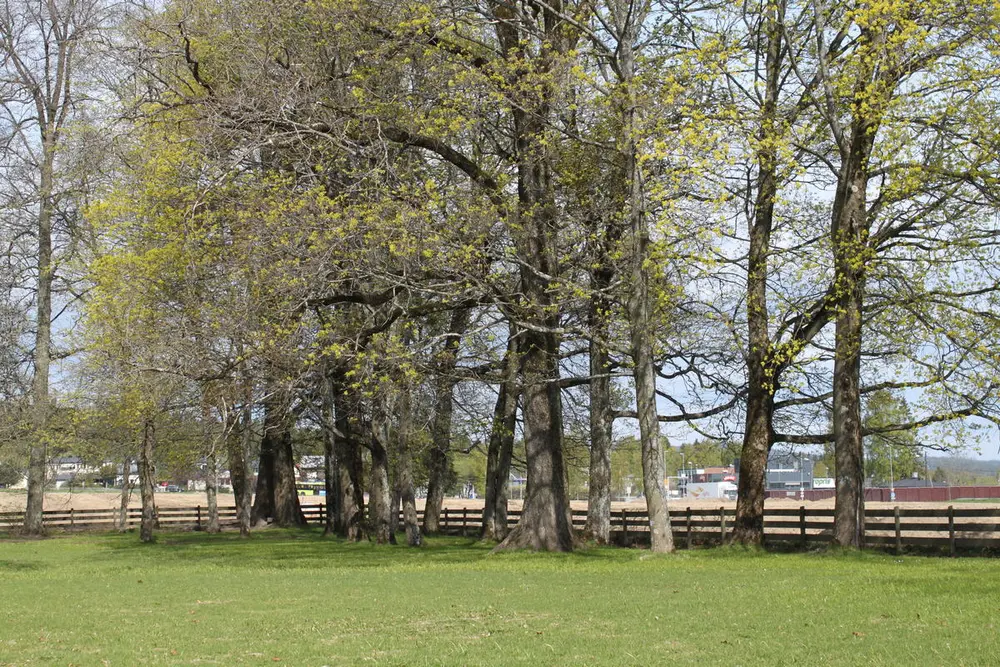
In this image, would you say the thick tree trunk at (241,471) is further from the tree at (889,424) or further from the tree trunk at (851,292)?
the tree trunk at (851,292)

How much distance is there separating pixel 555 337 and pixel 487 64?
19.6 ft

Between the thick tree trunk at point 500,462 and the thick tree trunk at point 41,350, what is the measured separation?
48.7 ft

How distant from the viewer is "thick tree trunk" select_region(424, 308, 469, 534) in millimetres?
24531

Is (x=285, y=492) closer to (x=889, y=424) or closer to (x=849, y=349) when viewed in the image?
(x=889, y=424)

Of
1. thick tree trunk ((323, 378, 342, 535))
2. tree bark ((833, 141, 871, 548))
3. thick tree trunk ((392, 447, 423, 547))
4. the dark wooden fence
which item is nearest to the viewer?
tree bark ((833, 141, 871, 548))

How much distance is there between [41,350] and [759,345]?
26.1 meters

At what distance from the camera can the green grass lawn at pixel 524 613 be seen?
8.89 metres

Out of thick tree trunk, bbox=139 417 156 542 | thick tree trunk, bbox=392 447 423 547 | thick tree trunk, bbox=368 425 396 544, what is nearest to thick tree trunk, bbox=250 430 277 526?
thick tree trunk, bbox=139 417 156 542

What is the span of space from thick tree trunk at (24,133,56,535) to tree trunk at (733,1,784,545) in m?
23.6

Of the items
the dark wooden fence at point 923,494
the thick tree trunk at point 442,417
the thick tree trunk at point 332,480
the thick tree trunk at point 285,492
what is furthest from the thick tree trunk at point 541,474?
the dark wooden fence at point 923,494

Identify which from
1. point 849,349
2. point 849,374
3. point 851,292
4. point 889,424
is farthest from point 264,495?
point 851,292

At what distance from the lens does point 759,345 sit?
21.5 meters

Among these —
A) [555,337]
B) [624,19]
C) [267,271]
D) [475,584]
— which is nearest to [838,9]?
[624,19]

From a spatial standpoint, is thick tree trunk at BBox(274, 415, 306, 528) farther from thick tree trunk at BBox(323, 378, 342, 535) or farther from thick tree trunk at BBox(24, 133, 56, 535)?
thick tree trunk at BBox(24, 133, 56, 535)
